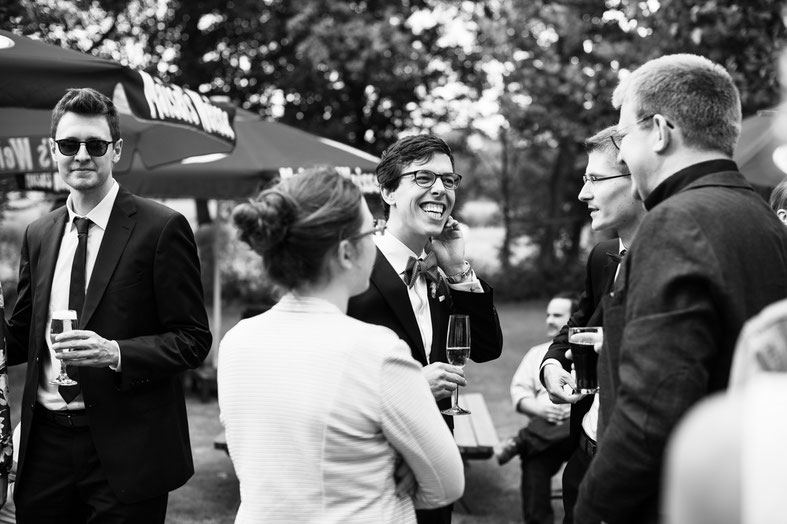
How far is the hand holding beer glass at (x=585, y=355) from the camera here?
2.71 metres

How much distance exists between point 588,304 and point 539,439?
267 centimetres

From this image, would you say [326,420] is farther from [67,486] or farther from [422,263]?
[67,486]

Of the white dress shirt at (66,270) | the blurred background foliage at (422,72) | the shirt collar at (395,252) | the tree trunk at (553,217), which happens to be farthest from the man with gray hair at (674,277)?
the tree trunk at (553,217)

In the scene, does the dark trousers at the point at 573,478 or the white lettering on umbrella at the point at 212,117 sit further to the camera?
the white lettering on umbrella at the point at 212,117

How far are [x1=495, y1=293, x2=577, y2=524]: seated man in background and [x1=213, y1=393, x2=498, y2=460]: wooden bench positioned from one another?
0.68 ft

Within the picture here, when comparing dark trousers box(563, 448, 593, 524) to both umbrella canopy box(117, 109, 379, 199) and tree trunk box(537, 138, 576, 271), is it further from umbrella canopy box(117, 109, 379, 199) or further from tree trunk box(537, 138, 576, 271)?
tree trunk box(537, 138, 576, 271)

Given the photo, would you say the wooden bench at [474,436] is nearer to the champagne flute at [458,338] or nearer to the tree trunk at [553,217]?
the champagne flute at [458,338]

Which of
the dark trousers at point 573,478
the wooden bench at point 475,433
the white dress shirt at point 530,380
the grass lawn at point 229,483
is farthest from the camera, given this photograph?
the grass lawn at point 229,483

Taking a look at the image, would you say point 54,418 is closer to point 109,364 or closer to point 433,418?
point 109,364

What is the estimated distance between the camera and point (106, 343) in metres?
2.99

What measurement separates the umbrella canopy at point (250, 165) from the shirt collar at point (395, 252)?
4.21 metres

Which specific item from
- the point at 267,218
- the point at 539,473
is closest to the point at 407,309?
the point at 267,218

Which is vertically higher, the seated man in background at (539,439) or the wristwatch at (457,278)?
the wristwatch at (457,278)

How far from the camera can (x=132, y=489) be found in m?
3.09
